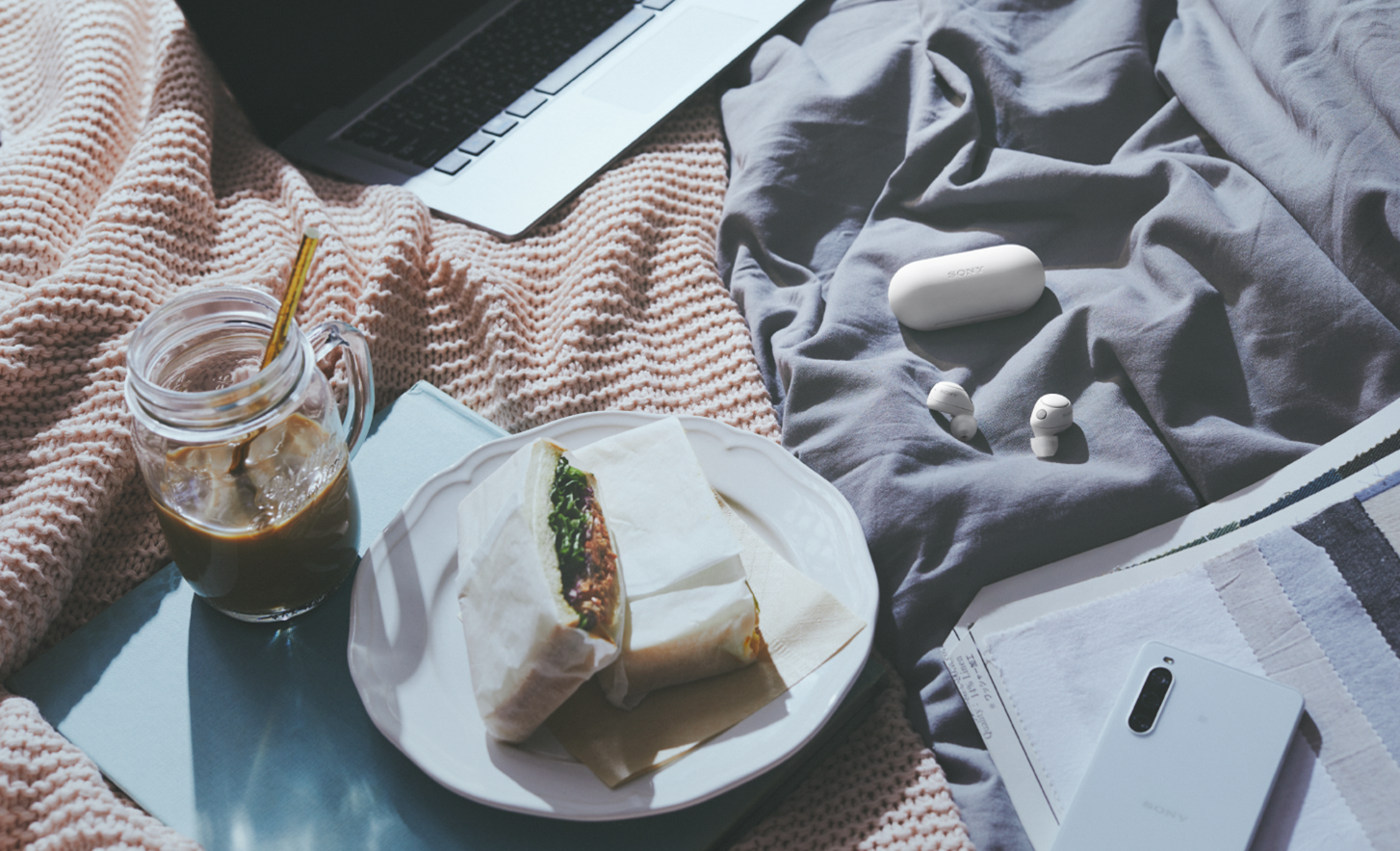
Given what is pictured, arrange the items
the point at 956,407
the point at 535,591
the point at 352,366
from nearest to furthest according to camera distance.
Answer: the point at 535,591 < the point at 352,366 < the point at 956,407

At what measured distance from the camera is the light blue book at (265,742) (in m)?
0.60

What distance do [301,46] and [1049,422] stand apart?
88 centimetres

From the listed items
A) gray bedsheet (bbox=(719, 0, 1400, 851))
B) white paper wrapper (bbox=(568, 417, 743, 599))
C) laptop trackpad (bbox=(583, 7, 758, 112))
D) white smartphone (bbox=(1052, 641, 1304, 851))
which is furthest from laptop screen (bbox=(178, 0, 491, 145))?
white smartphone (bbox=(1052, 641, 1304, 851))

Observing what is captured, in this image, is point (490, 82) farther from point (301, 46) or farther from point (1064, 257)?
point (1064, 257)

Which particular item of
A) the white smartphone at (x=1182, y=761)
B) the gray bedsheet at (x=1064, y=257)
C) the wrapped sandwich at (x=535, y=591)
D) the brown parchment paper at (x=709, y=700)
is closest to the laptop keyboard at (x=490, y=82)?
the gray bedsheet at (x=1064, y=257)

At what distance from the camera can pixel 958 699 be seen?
676 mm

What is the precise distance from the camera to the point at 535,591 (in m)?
0.58

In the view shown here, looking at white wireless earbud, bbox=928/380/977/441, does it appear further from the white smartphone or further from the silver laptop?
the silver laptop

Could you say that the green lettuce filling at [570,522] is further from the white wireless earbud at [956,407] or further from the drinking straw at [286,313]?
the white wireless earbud at [956,407]

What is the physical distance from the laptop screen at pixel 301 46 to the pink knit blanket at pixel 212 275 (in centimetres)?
5

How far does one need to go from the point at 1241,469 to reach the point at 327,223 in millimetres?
845

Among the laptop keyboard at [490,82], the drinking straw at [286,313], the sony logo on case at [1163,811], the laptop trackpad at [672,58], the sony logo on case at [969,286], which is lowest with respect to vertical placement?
the sony logo on case at [1163,811]

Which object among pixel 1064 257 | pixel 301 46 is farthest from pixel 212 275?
pixel 1064 257

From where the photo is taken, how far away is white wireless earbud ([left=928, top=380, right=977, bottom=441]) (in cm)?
79
